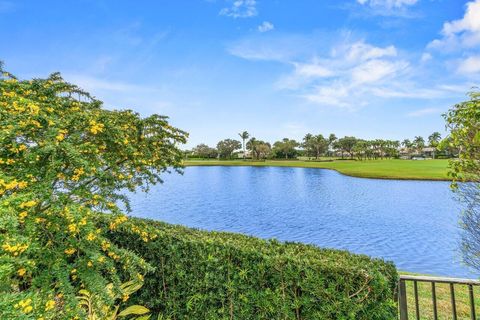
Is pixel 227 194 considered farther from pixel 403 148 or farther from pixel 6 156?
pixel 403 148

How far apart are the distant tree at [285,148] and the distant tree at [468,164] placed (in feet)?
265

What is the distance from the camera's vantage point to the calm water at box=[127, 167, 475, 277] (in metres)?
10.2

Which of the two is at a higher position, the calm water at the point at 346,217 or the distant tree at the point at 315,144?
the distant tree at the point at 315,144

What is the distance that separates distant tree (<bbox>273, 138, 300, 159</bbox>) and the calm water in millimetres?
Result: 57828

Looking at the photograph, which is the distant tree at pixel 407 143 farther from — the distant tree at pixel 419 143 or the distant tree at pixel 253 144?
the distant tree at pixel 253 144

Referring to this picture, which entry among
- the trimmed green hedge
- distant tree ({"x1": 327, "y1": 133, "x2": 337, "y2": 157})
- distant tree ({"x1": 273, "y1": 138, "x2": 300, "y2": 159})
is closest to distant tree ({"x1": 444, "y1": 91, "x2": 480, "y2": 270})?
the trimmed green hedge

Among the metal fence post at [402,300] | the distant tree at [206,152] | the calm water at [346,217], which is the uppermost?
the distant tree at [206,152]

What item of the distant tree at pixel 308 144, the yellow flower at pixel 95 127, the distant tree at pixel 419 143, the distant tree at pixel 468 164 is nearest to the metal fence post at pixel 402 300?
the distant tree at pixel 468 164

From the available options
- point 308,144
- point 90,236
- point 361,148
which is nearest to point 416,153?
point 361,148

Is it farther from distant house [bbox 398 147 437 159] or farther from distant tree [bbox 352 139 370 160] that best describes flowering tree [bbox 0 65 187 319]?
distant house [bbox 398 147 437 159]

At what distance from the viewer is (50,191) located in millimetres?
2504

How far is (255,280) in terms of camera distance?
9.13 feet

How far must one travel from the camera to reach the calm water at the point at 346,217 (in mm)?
10172

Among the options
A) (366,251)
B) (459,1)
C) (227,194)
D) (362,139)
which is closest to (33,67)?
(459,1)
